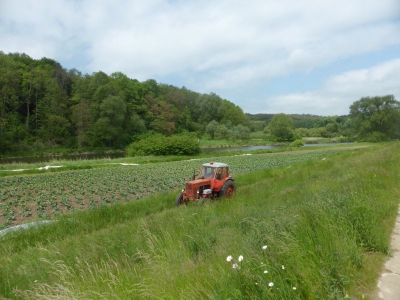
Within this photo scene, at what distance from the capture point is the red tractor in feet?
37.1

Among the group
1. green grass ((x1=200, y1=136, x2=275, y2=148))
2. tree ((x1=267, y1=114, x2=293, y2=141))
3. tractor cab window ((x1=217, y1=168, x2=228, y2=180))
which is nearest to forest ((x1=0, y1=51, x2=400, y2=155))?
green grass ((x1=200, y1=136, x2=275, y2=148))

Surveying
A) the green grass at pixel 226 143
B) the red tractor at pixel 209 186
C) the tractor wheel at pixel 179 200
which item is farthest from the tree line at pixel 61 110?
the red tractor at pixel 209 186

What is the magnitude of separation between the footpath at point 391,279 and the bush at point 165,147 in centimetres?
4807

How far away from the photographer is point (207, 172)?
1250 cm

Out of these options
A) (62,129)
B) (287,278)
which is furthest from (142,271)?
(62,129)

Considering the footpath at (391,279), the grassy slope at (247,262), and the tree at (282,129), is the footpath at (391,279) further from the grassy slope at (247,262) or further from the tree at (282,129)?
the tree at (282,129)

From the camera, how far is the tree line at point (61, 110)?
65.6 m

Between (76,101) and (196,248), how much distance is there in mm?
83125

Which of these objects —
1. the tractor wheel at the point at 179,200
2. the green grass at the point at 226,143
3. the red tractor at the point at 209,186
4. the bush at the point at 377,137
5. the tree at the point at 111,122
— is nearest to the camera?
the red tractor at the point at 209,186

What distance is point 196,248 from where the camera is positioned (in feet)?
16.6

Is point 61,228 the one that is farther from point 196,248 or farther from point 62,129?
point 62,129

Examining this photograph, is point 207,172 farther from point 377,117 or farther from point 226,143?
point 377,117

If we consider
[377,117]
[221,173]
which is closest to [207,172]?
[221,173]

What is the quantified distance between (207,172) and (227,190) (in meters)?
1.32
